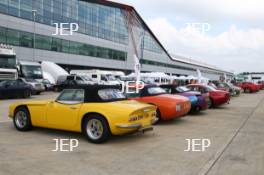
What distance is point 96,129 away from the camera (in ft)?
25.6

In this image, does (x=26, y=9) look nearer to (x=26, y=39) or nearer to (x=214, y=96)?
(x=26, y=39)

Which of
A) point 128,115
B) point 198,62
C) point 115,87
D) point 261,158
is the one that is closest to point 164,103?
point 115,87

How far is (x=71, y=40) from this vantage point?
58.6 m

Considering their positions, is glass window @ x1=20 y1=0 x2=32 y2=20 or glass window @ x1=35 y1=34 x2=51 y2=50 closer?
glass window @ x1=20 y1=0 x2=32 y2=20

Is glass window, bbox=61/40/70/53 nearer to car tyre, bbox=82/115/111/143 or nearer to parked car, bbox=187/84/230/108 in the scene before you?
parked car, bbox=187/84/230/108

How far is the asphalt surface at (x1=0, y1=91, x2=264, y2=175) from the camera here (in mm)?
5645

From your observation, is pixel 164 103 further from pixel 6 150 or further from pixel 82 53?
pixel 82 53

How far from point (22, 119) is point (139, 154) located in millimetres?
4183

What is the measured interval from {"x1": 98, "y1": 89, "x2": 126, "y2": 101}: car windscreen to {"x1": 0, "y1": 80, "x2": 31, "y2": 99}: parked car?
46.6 ft

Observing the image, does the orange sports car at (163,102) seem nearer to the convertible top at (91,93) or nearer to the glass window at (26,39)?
the convertible top at (91,93)

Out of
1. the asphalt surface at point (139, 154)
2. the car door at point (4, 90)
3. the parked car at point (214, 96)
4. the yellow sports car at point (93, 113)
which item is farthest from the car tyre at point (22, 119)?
the car door at point (4, 90)

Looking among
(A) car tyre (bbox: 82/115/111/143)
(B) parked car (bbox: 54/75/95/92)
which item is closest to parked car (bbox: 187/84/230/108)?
(A) car tyre (bbox: 82/115/111/143)

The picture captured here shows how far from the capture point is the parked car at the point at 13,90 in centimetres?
2069

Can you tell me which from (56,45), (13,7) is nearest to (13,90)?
(13,7)
